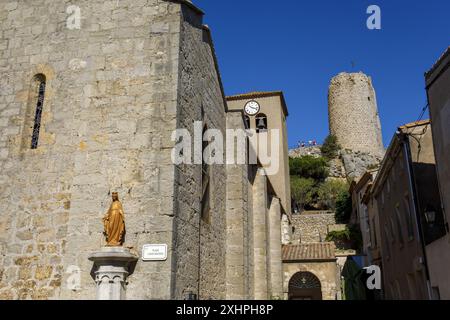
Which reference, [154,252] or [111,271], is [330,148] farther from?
[111,271]

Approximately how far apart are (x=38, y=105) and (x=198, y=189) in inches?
132

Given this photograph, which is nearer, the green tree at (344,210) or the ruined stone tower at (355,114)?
the green tree at (344,210)

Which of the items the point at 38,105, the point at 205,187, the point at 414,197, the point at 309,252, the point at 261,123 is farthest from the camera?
the point at 261,123

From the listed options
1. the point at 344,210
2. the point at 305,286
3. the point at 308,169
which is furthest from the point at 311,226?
the point at 305,286

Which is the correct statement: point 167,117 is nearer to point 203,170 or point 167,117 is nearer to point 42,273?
Answer: point 203,170

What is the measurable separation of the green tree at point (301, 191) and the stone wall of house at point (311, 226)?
6.56 meters

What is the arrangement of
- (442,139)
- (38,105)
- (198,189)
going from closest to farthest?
1. (38,105)
2. (198,189)
3. (442,139)

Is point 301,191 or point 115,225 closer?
point 115,225

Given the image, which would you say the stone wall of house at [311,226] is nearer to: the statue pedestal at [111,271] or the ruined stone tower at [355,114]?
the ruined stone tower at [355,114]

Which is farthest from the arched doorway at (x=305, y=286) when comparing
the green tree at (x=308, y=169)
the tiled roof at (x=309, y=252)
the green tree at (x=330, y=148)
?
the green tree at (x=330, y=148)

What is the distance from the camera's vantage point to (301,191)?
42875mm

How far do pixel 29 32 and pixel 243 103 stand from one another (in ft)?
76.3

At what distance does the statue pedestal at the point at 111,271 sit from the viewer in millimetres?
6684

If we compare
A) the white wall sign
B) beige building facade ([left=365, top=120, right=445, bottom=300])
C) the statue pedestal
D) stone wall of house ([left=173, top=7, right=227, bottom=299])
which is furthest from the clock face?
the statue pedestal
